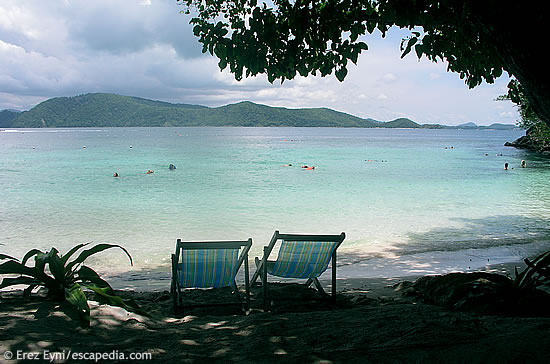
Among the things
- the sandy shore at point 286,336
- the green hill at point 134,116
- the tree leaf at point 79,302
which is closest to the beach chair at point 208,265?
the sandy shore at point 286,336

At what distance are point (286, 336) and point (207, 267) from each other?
183 cm

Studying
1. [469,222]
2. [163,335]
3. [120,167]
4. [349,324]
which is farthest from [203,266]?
[120,167]

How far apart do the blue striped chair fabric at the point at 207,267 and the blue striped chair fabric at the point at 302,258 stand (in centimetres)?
46

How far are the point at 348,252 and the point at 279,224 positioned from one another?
331 centimetres

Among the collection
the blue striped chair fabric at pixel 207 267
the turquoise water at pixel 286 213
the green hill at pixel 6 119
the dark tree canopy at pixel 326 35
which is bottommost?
the turquoise water at pixel 286 213

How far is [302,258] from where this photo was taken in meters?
4.81

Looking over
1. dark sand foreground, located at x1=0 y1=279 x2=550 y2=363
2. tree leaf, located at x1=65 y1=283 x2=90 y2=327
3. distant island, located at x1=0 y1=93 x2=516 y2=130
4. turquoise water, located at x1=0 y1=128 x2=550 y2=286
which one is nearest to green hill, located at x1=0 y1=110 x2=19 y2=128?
distant island, located at x1=0 y1=93 x2=516 y2=130

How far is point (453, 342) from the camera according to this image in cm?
271

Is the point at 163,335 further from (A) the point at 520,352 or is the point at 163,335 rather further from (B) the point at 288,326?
(A) the point at 520,352

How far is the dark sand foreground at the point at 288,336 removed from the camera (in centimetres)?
255

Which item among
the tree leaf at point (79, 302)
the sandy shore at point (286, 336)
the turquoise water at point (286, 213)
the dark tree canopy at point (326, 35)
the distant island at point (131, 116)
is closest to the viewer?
the sandy shore at point (286, 336)

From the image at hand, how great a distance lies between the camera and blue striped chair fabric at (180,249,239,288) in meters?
4.55

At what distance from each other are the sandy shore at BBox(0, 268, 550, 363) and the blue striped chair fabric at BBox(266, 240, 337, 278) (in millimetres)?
1113

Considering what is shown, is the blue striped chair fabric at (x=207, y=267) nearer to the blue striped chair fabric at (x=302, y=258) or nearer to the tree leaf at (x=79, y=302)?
the blue striped chair fabric at (x=302, y=258)
